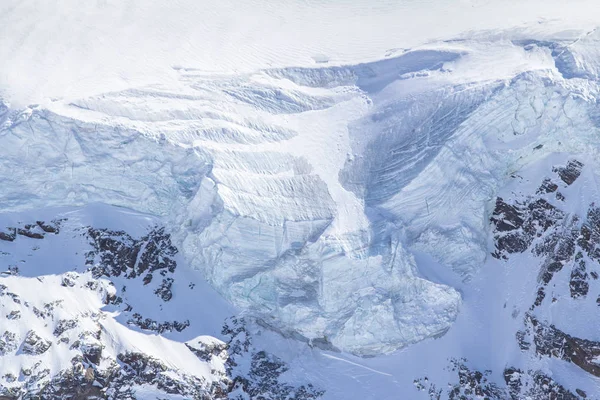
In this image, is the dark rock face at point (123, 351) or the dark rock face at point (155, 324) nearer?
the dark rock face at point (123, 351)

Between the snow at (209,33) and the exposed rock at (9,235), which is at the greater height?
the snow at (209,33)

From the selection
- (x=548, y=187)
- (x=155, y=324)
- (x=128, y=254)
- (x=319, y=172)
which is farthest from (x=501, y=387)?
(x=128, y=254)

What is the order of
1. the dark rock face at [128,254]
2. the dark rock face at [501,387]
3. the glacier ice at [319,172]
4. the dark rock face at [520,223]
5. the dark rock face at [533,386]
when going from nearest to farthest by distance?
the dark rock face at [533,386], the dark rock face at [501,387], the glacier ice at [319,172], the dark rock face at [128,254], the dark rock face at [520,223]

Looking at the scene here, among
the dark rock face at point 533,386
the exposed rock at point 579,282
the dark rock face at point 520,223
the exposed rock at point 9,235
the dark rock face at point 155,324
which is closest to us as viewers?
the dark rock face at point 533,386

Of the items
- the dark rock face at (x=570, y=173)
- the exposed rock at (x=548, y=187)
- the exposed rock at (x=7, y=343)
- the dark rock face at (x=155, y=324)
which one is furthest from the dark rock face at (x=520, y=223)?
the exposed rock at (x=7, y=343)

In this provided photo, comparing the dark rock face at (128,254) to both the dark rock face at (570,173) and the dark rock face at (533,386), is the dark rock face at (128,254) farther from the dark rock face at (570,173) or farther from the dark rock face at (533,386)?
the dark rock face at (570,173)

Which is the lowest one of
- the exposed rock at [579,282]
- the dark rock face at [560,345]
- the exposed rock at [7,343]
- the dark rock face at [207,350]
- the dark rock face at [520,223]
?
the dark rock face at [207,350]

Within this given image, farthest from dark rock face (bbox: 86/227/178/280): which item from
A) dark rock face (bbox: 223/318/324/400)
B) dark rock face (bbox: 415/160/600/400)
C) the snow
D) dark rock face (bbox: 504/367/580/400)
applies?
dark rock face (bbox: 504/367/580/400)

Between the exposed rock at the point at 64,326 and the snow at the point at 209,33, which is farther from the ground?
the snow at the point at 209,33

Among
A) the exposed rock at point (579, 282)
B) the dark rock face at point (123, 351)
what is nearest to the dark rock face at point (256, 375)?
the dark rock face at point (123, 351)

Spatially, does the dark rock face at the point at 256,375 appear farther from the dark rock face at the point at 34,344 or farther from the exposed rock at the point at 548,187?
the exposed rock at the point at 548,187

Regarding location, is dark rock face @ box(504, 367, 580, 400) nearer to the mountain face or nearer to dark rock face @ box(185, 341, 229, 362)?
the mountain face
